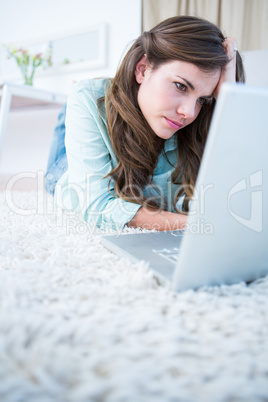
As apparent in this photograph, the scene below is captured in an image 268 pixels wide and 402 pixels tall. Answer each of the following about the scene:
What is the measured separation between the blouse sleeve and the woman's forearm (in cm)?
2

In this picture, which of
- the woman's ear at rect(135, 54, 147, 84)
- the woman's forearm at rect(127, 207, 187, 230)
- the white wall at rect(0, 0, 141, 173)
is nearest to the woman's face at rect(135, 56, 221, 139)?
the woman's ear at rect(135, 54, 147, 84)

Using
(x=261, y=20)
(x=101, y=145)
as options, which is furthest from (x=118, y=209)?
(x=261, y=20)

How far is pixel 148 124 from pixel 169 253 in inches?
19.9

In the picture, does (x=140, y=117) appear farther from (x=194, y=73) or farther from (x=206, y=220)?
(x=206, y=220)

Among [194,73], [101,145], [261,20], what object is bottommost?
[101,145]

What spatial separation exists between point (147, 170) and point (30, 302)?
25.1 inches

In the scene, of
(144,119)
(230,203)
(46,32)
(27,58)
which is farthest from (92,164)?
(46,32)

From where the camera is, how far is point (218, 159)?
324 mm

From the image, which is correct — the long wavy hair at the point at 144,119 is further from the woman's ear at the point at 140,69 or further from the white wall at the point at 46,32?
the white wall at the point at 46,32

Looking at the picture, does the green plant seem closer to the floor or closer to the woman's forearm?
the floor

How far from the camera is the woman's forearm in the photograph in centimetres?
72

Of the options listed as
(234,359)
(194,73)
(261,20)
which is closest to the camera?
(234,359)

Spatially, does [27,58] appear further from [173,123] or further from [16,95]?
[173,123]

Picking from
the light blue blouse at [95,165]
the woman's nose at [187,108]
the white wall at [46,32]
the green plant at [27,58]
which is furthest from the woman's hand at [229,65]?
the green plant at [27,58]
